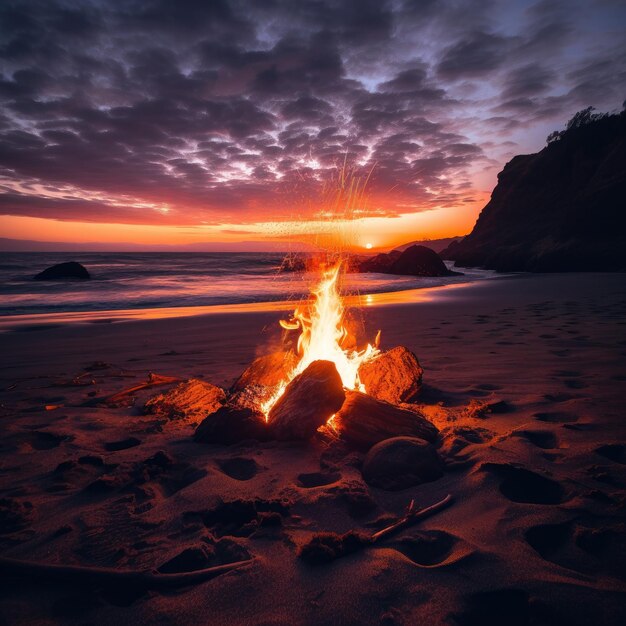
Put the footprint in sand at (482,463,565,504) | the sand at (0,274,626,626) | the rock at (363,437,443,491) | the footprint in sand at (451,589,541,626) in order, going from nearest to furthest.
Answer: the footprint in sand at (451,589,541,626), the sand at (0,274,626,626), the footprint in sand at (482,463,565,504), the rock at (363,437,443,491)

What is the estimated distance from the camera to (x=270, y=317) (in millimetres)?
12328

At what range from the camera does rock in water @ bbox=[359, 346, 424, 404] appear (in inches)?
176

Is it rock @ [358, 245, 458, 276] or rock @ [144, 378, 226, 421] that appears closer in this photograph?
rock @ [144, 378, 226, 421]

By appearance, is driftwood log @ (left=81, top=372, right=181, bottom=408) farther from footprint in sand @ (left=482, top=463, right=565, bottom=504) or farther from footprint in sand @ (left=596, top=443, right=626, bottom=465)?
footprint in sand @ (left=596, top=443, right=626, bottom=465)

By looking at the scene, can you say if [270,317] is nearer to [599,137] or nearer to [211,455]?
[211,455]

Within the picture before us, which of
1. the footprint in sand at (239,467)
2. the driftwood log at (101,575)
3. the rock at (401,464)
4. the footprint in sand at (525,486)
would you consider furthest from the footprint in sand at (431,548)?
the footprint in sand at (239,467)

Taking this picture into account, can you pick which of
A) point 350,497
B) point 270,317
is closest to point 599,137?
point 270,317

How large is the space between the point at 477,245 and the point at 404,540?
49987 millimetres

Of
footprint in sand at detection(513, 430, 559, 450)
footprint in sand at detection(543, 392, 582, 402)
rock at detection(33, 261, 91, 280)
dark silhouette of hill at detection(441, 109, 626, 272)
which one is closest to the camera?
footprint in sand at detection(513, 430, 559, 450)

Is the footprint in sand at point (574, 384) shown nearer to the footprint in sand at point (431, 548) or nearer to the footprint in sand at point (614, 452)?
the footprint in sand at point (614, 452)

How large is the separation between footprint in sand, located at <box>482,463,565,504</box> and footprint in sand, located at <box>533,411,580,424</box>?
3.61 feet

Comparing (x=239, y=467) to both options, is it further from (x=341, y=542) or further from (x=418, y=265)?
(x=418, y=265)

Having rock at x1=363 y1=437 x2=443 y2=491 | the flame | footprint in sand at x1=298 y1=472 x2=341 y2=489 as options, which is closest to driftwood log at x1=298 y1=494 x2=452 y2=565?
rock at x1=363 y1=437 x2=443 y2=491

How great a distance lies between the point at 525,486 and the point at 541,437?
0.82 m
